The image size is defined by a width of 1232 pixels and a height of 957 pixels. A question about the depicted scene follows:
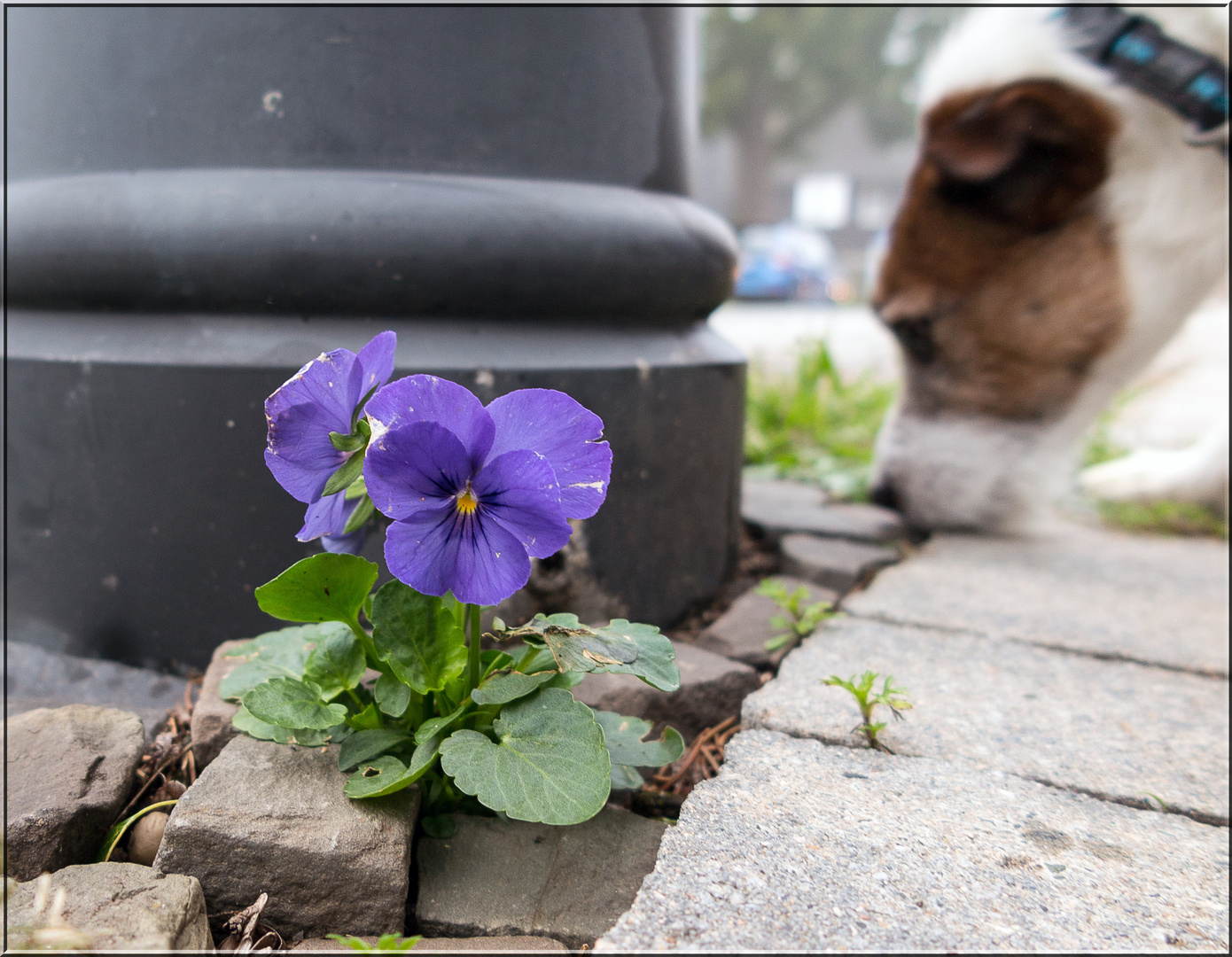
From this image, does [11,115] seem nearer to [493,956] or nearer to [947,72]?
[493,956]

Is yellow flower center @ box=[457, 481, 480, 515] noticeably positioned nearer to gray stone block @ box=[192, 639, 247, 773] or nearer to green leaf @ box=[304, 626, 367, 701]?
green leaf @ box=[304, 626, 367, 701]

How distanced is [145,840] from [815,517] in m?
1.69

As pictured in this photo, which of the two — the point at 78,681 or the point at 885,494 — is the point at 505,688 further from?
the point at 885,494

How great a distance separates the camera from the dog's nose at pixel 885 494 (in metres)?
2.23

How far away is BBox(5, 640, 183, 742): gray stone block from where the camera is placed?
4.01 feet

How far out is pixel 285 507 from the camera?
1.23 metres

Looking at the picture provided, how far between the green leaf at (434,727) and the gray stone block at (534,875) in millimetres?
128

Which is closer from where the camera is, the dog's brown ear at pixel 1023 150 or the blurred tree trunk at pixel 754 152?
the dog's brown ear at pixel 1023 150

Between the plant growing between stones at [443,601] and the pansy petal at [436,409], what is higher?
the pansy petal at [436,409]

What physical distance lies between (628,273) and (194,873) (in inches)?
41.0

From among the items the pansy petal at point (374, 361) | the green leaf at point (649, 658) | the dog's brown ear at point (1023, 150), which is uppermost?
the dog's brown ear at point (1023, 150)

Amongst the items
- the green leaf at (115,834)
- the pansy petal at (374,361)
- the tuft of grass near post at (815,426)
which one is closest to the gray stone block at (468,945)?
the green leaf at (115,834)

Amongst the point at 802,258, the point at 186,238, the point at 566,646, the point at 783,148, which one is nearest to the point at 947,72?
the point at 186,238

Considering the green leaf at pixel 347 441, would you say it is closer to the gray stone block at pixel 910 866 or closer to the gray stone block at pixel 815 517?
the gray stone block at pixel 910 866
